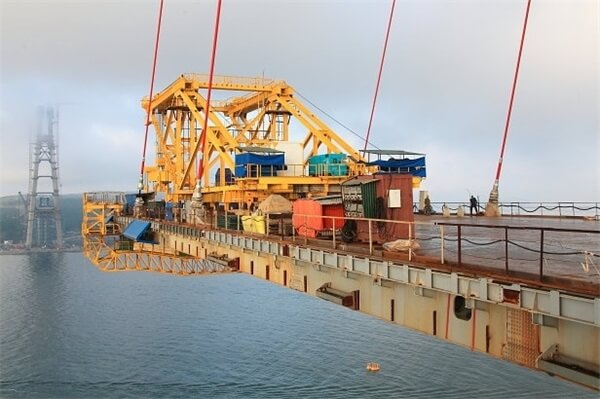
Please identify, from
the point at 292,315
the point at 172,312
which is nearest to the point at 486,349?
the point at 292,315

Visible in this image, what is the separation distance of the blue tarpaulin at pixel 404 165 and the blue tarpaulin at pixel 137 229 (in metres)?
17.3

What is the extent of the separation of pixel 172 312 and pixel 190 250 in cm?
3106

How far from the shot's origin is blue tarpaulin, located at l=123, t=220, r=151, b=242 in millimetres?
36531

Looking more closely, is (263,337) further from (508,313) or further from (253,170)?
(508,313)

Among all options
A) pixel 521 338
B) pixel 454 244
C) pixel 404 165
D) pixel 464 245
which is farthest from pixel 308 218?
pixel 404 165

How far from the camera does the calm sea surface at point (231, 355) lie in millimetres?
32781

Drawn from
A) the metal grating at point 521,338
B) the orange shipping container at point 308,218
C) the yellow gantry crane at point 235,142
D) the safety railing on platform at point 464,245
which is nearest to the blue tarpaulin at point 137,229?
the yellow gantry crane at point 235,142

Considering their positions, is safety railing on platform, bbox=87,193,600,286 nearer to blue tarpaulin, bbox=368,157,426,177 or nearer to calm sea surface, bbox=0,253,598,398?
blue tarpaulin, bbox=368,157,426,177

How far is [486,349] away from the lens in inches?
370

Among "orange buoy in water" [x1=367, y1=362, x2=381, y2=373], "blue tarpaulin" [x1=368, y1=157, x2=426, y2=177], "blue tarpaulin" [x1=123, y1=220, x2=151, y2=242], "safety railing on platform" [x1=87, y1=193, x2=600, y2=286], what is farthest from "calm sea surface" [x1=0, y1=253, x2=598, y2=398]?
"safety railing on platform" [x1=87, y1=193, x2=600, y2=286]

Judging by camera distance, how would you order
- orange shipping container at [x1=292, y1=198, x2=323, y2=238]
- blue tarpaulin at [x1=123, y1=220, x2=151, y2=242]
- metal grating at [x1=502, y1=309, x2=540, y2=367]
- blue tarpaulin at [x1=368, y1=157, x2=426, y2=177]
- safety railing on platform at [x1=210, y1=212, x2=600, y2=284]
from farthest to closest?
blue tarpaulin at [x1=123, y1=220, x2=151, y2=242], blue tarpaulin at [x1=368, y1=157, x2=426, y2=177], orange shipping container at [x1=292, y1=198, x2=323, y2=238], safety railing on platform at [x1=210, y1=212, x2=600, y2=284], metal grating at [x1=502, y1=309, x2=540, y2=367]

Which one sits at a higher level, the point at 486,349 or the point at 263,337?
the point at 486,349

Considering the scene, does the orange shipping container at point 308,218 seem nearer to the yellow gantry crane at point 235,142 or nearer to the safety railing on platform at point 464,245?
the safety railing on platform at point 464,245

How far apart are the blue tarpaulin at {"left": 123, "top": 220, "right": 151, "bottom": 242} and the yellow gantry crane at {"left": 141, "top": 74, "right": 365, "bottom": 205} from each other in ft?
16.6
